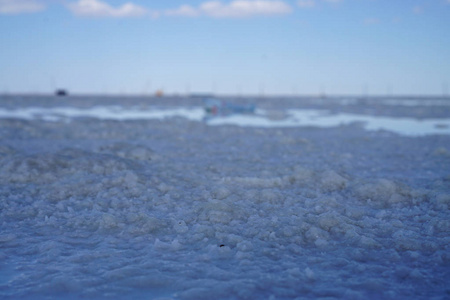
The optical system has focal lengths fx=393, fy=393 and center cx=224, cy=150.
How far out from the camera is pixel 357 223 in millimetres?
4645

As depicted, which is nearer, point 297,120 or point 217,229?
point 217,229

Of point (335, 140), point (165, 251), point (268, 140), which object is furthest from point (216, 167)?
point (335, 140)

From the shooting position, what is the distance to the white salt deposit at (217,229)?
3232 mm

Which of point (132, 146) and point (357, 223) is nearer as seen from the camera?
point (357, 223)

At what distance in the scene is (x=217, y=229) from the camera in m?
4.39

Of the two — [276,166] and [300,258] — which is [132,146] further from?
[300,258]

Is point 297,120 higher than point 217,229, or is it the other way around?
point 297,120

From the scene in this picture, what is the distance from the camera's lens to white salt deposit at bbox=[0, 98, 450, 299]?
3232 mm

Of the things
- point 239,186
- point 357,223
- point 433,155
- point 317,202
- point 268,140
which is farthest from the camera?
point 268,140

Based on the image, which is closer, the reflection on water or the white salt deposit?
the white salt deposit

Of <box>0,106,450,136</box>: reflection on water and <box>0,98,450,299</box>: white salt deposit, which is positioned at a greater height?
<box>0,106,450,136</box>: reflection on water

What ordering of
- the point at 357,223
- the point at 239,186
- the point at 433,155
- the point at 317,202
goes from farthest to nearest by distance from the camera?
the point at 433,155
the point at 239,186
the point at 317,202
the point at 357,223

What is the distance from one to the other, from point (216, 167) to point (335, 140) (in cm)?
636

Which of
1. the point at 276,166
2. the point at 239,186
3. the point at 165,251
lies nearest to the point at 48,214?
the point at 165,251
